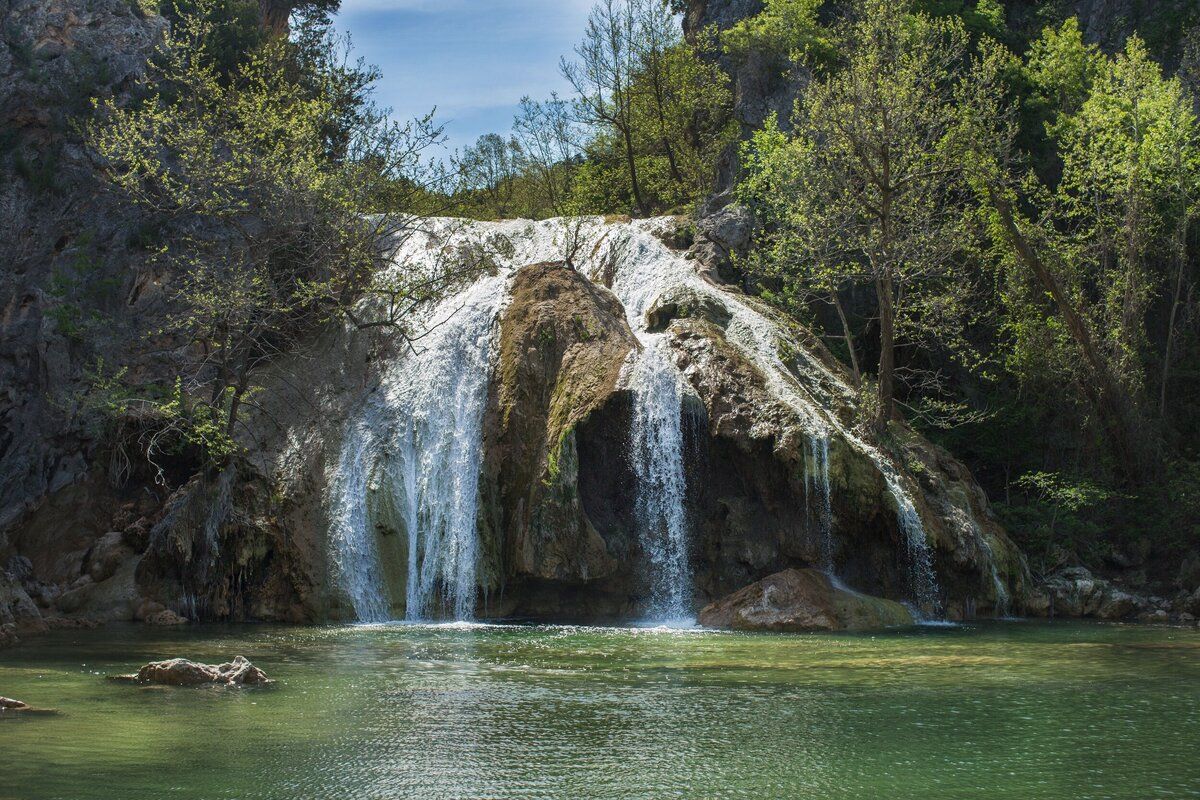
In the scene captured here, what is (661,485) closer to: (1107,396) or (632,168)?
Result: (1107,396)

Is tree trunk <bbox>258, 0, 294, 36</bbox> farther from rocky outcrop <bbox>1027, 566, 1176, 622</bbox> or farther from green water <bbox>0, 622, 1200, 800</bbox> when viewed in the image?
rocky outcrop <bbox>1027, 566, 1176, 622</bbox>

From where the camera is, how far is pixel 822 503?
70.9 feet

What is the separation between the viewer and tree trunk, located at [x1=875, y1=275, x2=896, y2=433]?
24.5m

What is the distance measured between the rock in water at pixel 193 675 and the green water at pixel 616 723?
33cm

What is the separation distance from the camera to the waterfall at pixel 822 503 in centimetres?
2159

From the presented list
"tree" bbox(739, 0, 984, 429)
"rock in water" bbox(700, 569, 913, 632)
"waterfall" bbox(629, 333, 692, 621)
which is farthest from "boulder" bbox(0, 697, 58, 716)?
"tree" bbox(739, 0, 984, 429)

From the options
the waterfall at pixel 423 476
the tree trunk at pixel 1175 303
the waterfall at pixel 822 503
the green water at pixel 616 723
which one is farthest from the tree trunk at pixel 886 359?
the waterfall at pixel 423 476

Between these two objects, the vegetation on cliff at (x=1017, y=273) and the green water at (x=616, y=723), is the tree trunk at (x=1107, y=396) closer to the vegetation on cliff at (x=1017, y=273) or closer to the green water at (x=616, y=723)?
the vegetation on cliff at (x=1017, y=273)

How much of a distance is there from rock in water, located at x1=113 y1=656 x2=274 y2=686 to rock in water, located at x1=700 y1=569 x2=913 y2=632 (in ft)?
30.6

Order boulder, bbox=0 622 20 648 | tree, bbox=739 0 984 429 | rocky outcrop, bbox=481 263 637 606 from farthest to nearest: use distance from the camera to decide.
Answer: tree, bbox=739 0 984 429 → rocky outcrop, bbox=481 263 637 606 → boulder, bbox=0 622 20 648

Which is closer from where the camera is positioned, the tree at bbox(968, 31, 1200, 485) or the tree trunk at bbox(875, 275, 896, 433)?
the tree trunk at bbox(875, 275, 896, 433)

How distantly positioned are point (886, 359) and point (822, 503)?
500cm

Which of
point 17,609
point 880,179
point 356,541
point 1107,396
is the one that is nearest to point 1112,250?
point 1107,396

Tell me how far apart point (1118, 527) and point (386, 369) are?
1767 centimetres
